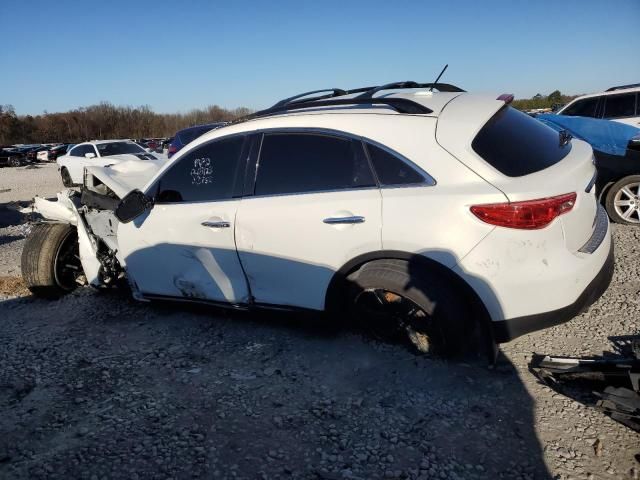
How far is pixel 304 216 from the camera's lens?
3.01m

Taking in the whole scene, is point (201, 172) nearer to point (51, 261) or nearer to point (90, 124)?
point (51, 261)

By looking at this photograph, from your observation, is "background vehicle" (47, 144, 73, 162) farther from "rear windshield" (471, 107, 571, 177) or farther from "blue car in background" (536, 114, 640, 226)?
"rear windshield" (471, 107, 571, 177)

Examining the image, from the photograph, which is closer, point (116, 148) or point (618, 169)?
point (618, 169)

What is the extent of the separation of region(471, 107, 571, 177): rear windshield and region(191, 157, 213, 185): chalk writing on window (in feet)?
6.30

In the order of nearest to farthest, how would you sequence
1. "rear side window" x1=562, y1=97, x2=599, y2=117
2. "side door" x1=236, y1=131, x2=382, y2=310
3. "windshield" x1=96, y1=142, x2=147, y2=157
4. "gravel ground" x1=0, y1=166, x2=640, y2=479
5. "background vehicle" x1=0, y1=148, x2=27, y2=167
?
1. "gravel ground" x1=0, y1=166, x2=640, y2=479
2. "side door" x1=236, y1=131, x2=382, y2=310
3. "rear side window" x1=562, y1=97, x2=599, y2=117
4. "windshield" x1=96, y1=142, x2=147, y2=157
5. "background vehicle" x1=0, y1=148, x2=27, y2=167

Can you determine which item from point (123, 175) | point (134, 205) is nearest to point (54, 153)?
point (123, 175)

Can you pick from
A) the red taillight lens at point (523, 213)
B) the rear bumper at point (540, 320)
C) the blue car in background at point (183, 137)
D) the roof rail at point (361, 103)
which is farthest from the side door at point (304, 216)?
the blue car in background at point (183, 137)

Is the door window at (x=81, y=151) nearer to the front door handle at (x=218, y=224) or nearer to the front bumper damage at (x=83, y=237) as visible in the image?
the front bumper damage at (x=83, y=237)

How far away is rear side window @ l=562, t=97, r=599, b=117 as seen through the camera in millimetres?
8484

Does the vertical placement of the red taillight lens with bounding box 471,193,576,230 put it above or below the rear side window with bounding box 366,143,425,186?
below

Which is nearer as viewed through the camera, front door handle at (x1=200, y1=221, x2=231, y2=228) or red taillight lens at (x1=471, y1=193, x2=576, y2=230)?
red taillight lens at (x1=471, y1=193, x2=576, y2=230)

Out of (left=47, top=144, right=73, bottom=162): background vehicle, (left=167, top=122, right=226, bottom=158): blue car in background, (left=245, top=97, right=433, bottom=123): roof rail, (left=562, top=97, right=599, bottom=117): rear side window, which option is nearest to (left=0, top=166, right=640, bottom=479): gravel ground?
(left=245, top=97, right=433, bottom=123): roof rail

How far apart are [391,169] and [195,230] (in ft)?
5.12

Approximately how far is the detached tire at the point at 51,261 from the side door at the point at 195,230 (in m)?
1.25
